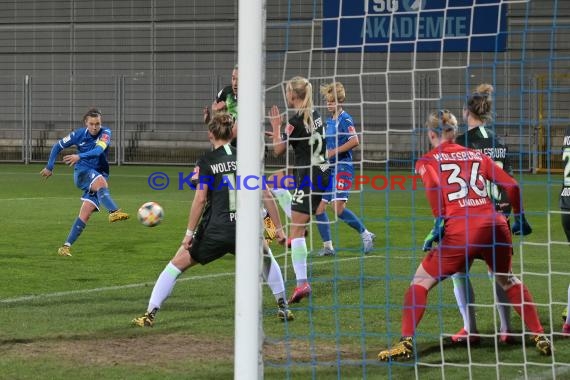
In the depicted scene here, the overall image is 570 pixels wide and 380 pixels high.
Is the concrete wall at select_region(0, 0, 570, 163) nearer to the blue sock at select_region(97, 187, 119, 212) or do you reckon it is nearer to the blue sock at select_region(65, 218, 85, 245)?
the blue sock at select_region(97, 187, 119, 212)

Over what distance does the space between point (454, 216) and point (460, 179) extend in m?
0.24

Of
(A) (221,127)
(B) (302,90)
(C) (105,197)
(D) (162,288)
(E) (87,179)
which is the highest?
(B) (302,90)

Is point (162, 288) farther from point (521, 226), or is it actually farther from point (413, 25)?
point (413, 25)

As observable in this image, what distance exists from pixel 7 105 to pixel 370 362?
1041 inches

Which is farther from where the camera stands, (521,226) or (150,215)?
(150,215)

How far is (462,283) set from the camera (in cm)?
756

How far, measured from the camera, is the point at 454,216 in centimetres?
704

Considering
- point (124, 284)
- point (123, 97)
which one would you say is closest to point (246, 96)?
point (124, 284)

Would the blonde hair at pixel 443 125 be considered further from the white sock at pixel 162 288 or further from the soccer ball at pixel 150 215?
the soccer ball at pixel 150 215

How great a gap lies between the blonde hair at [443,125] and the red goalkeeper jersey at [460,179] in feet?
0.26

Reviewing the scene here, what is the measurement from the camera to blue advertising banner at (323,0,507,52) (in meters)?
10.7

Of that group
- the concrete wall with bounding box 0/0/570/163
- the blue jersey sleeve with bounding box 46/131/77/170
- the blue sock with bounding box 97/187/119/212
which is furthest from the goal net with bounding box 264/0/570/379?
the concrete wall with bounding box 0/0/570/163

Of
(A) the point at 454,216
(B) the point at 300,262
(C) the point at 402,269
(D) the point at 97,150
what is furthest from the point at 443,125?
(D) the point at 97,150

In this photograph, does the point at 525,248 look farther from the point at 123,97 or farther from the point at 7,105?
the point at 7,105
